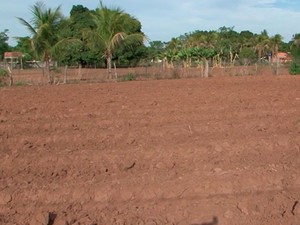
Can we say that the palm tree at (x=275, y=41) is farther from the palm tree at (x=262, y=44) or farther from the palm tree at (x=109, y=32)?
the palm tree at (x=109, y=32)

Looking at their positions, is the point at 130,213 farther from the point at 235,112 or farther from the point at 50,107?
the point at 50,107

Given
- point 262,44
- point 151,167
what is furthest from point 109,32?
point 262,44

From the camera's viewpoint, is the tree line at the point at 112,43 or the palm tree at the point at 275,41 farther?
the palm tree at the point at 275,41

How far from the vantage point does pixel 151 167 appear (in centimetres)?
665

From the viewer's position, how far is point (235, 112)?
1134 centimetres

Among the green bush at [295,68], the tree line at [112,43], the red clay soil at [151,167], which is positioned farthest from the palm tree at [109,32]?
the red clay soil at [151,167]

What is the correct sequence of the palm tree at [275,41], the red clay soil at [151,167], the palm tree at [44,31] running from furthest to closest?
the palm tree at [275,41]
the palm tree at [44,31]
the red clay soil at [151,167]

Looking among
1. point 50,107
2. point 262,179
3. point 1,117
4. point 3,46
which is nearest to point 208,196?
point 262,179

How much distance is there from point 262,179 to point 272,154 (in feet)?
4.43

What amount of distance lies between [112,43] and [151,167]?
20957mm

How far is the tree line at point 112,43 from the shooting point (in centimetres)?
2498

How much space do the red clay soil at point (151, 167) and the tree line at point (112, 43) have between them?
559 inches

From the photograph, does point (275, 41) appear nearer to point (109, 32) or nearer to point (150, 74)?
point (150, 74)

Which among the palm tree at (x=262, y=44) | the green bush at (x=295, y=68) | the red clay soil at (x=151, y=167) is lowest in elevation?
the red clay soil at (x=151, y=167)
